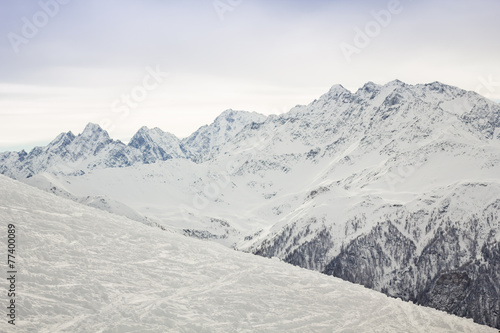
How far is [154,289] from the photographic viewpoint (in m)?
57.0

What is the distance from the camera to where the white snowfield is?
159ft

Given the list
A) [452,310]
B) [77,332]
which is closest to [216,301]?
[77,332]

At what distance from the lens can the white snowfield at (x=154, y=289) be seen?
4856 centimetres

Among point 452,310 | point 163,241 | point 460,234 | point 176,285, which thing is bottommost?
point 452,310

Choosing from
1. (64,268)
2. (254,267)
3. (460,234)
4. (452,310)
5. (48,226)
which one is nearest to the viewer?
(64,268)

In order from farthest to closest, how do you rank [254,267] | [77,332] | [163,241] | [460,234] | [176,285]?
[460,234] → [163,241] → [254,267] → [176,285] → [77,332]

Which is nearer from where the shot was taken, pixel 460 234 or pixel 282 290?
pixel 282 290

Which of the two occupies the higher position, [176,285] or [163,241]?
[163,241]

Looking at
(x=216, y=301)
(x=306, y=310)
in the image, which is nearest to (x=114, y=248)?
(x=216, y=301)

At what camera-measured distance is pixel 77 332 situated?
146ft

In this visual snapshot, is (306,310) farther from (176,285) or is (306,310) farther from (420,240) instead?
(420,240)

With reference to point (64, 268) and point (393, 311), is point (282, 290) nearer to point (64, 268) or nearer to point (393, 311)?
point (393, 311)

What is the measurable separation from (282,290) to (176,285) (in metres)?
15.5

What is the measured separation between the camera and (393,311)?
196 feet
